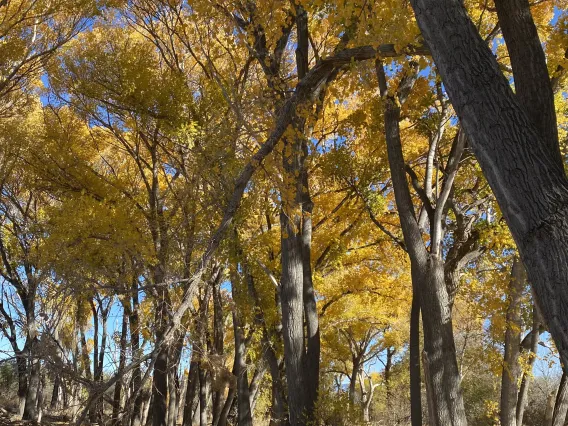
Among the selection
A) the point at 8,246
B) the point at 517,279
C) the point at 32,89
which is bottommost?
the point at 517,279

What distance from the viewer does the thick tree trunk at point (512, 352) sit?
308 inches

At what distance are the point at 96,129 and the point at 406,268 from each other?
275 inches

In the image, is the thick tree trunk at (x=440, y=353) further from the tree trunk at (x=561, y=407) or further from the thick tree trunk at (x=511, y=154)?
the tree trunk at (x=561, y=407)

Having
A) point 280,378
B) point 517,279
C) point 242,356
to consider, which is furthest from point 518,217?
point 242,356

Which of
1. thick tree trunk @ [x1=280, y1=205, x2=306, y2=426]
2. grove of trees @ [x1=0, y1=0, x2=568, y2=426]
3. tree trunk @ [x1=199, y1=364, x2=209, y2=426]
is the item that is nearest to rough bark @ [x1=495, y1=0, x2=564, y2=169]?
grove of trees @ [x1=0, y1=0, x2=568, y2=426]

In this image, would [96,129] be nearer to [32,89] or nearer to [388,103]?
[32,89]

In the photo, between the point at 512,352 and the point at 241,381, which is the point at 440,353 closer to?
the point at 512,352

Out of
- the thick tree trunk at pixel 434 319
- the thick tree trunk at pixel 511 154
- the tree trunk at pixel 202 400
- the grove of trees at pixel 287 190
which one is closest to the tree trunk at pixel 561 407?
the grove of trees at pixel 287 190

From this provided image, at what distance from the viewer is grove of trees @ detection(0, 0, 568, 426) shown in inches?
105

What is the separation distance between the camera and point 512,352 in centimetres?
809

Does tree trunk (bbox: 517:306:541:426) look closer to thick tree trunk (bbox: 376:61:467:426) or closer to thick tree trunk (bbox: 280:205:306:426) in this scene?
thick tree trunk (bbox: 376:61:467:426)

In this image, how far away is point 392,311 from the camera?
13.0 m

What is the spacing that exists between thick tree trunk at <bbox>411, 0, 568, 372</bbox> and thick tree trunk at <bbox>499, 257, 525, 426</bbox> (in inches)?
242

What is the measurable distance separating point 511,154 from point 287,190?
1.97 metres
